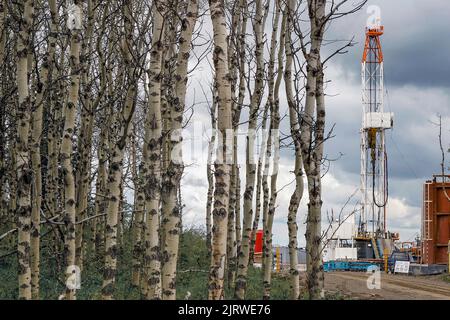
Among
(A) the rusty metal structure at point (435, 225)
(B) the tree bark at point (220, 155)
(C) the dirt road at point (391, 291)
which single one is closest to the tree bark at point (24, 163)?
(B) the tree bark at point (220, 155)

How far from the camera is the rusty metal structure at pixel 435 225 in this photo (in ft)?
101

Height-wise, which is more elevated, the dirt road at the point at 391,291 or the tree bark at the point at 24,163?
the tree bark at the point at 24,163

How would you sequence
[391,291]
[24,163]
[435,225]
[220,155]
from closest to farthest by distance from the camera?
[220,155]
[24,163]
[391,291]
[435,225]

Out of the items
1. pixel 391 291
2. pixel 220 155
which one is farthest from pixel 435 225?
pixel 220 155

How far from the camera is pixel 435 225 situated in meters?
30.8

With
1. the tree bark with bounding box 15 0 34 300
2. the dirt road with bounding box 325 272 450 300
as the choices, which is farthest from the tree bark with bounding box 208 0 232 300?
the dirt road with bounding box 325 272 450 300

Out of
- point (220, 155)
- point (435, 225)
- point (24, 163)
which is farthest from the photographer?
point (435, 225)

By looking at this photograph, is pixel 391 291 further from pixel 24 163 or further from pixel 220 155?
pixel 24 163

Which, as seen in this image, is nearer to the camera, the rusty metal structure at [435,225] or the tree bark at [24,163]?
the tree bark at [24,163]

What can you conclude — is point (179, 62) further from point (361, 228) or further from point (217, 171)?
point (361, 228)

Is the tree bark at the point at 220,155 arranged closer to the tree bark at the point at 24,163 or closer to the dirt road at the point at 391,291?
the tree bark at the point at 24,163

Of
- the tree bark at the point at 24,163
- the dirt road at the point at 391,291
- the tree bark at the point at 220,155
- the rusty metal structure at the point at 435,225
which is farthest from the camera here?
the rusty metal structure at the point at 435,225
